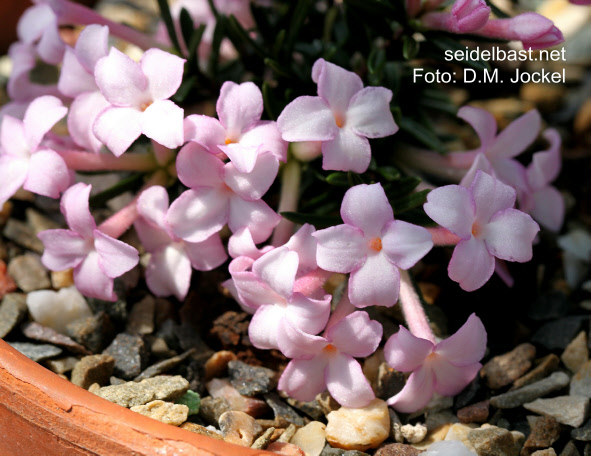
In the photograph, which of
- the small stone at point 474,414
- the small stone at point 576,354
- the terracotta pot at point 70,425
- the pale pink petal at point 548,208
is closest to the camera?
the terracotta pot at point 70,425

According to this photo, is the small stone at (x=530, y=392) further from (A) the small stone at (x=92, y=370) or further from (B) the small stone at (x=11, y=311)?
(B) the small stone at (x=11, y=311)

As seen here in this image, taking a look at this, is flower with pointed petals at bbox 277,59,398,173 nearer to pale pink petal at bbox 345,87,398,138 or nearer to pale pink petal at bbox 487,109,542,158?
pale pink petal at bbox 345,87,398,138

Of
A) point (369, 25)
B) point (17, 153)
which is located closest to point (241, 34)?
point (369, 25)

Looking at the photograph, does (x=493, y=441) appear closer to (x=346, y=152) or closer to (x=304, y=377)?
(x=304, y=377)

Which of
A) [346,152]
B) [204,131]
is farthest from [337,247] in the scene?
[204,131]

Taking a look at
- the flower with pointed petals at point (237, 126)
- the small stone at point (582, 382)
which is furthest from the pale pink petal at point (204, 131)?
the small stone at point (582, 382)
